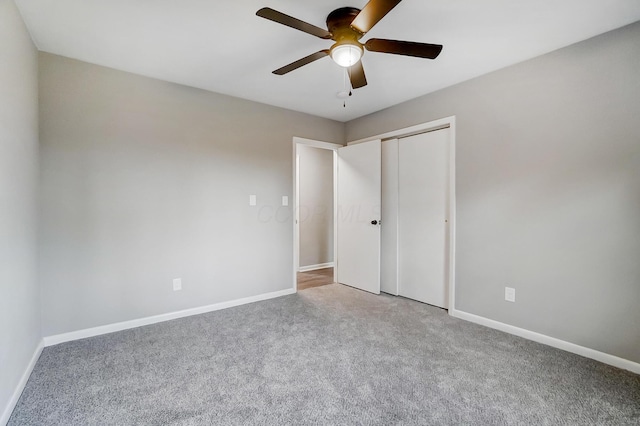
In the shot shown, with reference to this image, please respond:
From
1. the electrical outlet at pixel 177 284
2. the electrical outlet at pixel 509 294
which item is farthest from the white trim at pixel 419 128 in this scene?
the electrical outlet at pixel 177 284

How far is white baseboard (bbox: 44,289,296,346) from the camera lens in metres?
2.47

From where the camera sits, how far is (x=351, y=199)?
4164mm

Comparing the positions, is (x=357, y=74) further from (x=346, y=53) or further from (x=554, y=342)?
(x=554, y=342)

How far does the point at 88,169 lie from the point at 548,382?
12.5 feet

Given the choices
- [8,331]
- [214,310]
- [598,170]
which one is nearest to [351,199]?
[214,310]

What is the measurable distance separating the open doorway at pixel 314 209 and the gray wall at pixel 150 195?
1.52 meters

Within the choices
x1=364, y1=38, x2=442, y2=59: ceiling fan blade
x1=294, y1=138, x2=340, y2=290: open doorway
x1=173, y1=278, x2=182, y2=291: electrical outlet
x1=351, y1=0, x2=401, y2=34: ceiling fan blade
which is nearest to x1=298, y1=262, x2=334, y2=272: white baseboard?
x1=294, y1=138, x2=340, y2=290: open doorway

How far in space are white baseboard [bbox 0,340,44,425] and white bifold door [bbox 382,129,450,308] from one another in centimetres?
338

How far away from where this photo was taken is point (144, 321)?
2.82 metres

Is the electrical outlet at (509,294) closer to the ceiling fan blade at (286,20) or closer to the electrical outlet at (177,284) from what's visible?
the ceiling fan blade at (286,20)

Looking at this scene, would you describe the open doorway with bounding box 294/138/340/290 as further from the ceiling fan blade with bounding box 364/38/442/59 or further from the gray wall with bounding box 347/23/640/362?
the ceiling fan blade with bounding box 364/38/442/59

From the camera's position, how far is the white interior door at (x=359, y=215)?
3.84 m

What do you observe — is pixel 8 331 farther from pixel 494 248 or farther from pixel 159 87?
pixel 494 248

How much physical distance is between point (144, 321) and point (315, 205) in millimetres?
3307
